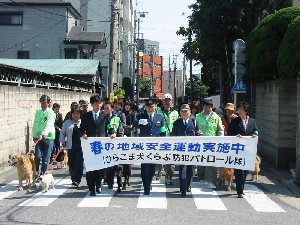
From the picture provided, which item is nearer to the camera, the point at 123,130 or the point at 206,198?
the point at 206,198

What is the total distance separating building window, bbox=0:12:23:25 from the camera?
41625 mm

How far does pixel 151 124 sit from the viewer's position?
33.1ft

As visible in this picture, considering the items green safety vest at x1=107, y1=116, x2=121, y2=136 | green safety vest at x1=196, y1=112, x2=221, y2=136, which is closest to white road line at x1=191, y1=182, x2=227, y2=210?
green safety vest at x1=196, y1=112, x2=221, y2=136

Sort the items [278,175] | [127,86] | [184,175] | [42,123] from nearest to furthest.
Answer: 1. [184,175]
2. [42,123]
3. [278,175]
4. [127,86]

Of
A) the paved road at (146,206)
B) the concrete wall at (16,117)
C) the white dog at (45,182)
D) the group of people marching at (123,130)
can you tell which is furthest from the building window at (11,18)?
the white dog at (45,182)

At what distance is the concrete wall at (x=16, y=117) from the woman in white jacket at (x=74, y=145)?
3.77 metres

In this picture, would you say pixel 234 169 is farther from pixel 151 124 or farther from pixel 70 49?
pixel 70 49

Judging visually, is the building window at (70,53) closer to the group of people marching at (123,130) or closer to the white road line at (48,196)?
the group of people marching at (123,130)

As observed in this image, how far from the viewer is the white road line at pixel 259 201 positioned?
8.66 meters

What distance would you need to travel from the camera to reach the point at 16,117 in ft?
50.8

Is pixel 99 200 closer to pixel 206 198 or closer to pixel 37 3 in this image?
pixel 206 198

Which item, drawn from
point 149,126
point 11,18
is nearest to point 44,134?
point 149,126

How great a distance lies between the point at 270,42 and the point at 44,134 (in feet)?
26.8

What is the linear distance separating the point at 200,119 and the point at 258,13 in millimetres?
14789
